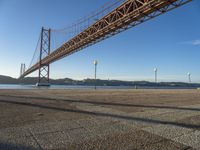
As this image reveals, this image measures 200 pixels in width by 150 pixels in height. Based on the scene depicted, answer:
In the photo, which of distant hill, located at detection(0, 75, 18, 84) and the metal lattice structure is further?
distant hill, located at detection(0, 75, 18, 84)

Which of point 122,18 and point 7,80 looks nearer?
point 122,18

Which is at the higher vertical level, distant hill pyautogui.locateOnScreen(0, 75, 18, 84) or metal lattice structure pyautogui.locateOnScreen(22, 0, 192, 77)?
metal lattice structure pyautogui.locateOnScreen(22, 0, 192, 77)

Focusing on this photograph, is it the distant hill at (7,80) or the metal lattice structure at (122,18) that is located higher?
the metal lattice structure at (122,18)

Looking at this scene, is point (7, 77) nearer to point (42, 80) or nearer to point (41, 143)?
point (42, 80)

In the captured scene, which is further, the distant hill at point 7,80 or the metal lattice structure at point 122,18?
the distant hill at point 7,80

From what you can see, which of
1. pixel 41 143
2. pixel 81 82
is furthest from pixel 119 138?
pixel 81 82

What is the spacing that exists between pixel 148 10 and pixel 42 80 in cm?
3738

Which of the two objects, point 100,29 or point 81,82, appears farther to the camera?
point 81,82

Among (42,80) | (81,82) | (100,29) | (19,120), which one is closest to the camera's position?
(19,120)

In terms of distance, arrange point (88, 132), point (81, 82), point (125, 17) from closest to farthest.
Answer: point (88, 132) < point (125, 17) < point (81, 82)

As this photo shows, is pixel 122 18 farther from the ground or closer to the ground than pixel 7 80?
farther from the ground

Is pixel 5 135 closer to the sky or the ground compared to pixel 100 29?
closer to the ground

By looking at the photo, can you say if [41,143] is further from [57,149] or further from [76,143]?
A: [76,143]

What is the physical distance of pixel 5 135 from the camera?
327cm
